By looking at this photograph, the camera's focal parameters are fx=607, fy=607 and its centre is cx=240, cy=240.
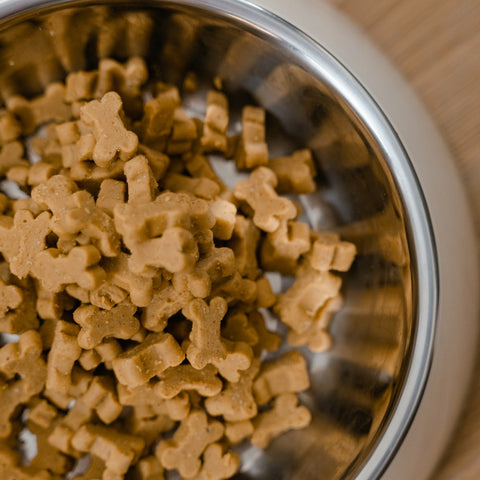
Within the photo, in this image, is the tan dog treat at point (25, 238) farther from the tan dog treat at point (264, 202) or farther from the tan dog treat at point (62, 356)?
the tan dog treat at point (264, 202)

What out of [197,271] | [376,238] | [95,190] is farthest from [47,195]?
[376,238]

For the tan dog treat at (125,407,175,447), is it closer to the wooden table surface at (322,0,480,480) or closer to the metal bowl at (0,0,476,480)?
the metal bowl at (0,0,476,480)

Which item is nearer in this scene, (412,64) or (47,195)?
(47,195)

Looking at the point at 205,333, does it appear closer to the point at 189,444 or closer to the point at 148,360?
the point at 148,360

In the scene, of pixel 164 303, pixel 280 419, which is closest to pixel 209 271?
pixel 164 303

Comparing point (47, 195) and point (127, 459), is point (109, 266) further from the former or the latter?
point (127, 459)

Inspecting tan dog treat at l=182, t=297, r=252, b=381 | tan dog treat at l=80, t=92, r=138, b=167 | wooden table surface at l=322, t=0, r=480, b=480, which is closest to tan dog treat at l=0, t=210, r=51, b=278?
tan dog treat at l=80, t=92, r=138, b=167

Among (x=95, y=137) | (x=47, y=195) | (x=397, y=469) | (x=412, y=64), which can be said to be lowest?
(x=397, y=469)
